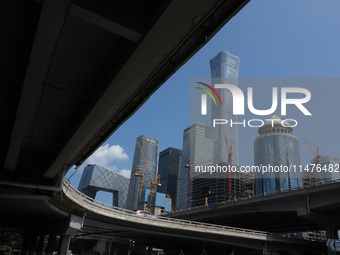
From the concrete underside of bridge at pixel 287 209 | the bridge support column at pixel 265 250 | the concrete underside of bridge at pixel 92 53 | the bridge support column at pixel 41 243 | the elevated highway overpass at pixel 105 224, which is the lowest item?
the bridge support column at pixel 41 243

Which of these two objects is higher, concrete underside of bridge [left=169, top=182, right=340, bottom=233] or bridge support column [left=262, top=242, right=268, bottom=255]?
concrete underside of bridge [left=169, top=182, right=340, bottom=233]

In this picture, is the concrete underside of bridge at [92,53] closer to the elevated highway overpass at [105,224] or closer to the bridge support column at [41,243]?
the elevated highway overpass at [105,224]

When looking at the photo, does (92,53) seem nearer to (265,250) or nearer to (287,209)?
(287,209)

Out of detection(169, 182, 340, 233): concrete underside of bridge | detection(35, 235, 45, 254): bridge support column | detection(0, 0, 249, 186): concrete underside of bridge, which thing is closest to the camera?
detection(0, 0, 249, 186): concrete underside of bridge

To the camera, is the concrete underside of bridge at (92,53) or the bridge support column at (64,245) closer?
the concrete underside of bridge at (92,53)


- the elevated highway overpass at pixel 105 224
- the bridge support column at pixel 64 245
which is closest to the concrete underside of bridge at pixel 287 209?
the elevated highway overpass at pixel 105 224

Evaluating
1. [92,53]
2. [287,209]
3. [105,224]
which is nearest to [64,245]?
[105,224]

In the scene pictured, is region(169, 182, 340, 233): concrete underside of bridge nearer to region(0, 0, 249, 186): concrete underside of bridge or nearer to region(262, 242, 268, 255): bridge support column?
region(262, 242, 268, 255): bridge support column

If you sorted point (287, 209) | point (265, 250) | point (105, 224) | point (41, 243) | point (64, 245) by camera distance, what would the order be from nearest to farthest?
point (64, 245), point (105, 224), point (41, 243), point (265, 250), point (287, 209)

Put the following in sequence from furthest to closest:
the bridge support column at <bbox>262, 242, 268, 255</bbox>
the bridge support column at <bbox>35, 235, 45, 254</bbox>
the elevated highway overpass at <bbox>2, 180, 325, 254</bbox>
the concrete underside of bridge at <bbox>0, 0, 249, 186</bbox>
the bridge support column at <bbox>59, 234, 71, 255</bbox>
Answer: the bridge support column at <bbox>262, 242, 268, 255</bbox>, the bridge support column at <bbox>35, 235, 45, 254</bbox>, the bridge support column at <bbox>59, 234, 71, 255</bbox>, the elevated highway overpass at <bbox>2, 180, 325, 254</bbox>, the concrete underside of bridge at <bbox>0, 0, 249, 186</bbox>

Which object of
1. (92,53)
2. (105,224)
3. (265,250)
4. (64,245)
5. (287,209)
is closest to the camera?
(92,53)

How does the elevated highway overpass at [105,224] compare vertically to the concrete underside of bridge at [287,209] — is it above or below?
below

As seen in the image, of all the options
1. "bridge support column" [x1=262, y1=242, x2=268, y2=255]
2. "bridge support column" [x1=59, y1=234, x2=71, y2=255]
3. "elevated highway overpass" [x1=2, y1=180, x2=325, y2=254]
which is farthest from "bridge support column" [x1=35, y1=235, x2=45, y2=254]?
"bridge support column" [x1=262, y1=242, x2=268, y2=255]

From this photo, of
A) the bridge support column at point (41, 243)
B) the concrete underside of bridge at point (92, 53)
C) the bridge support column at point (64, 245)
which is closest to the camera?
the concrete underside of bridge at point (92, 53)
